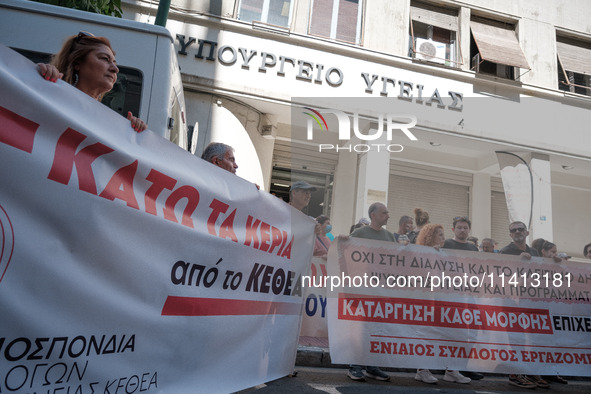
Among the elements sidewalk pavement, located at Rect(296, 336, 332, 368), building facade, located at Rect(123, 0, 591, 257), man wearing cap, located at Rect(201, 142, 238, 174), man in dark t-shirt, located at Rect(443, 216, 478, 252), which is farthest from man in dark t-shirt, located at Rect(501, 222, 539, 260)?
building facade, located at Rect(123, 0, 591, 257)

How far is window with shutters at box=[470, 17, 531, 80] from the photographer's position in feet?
36.7

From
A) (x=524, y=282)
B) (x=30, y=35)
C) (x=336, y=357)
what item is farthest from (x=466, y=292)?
(x=30, y=35)

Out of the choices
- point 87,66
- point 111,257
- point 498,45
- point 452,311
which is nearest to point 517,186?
point 498,45

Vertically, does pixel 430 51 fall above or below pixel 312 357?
above

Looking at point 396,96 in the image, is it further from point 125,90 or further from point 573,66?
point 125,90

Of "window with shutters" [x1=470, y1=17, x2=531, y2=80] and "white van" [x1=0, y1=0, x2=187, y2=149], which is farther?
"window with shutters" [x1=470, y1=17, x2=531, y2=80]

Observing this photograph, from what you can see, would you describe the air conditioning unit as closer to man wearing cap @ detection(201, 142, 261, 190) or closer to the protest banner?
the protest banner

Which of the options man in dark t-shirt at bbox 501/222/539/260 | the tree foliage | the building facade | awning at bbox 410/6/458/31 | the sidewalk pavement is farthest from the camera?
awning at bbox 410/6/458/31

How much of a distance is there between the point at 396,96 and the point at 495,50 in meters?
3.32

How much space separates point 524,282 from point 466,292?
723mm

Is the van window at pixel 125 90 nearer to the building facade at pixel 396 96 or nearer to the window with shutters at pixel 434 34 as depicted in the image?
the building facade at pixel 396 96

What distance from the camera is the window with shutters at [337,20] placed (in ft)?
35.2

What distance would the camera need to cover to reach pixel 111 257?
1749 millimetres

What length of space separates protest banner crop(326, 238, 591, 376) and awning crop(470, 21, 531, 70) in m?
8.56
